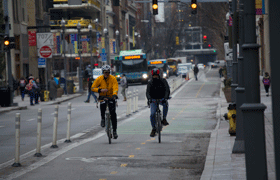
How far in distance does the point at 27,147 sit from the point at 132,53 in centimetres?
4238

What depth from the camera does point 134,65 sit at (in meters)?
55.0

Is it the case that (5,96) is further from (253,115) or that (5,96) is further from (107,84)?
(253,115)

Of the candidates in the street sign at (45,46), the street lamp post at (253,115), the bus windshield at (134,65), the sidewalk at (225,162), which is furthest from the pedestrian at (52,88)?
the street lamp post at (253,115)

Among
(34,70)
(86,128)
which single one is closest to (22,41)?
(34,70)

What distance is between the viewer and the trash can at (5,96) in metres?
30.5

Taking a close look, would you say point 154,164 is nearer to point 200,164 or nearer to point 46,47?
point 200,164

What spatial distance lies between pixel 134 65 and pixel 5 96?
25659mm

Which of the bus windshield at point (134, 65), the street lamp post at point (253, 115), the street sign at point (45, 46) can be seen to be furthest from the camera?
the bus windshield at point (134, 65)

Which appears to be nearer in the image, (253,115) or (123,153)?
(253,115)

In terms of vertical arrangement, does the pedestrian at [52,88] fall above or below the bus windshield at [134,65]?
below

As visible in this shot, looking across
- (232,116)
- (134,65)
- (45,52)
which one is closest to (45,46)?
(45,52)

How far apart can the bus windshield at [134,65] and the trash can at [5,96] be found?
25159 mm

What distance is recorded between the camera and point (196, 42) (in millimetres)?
184375

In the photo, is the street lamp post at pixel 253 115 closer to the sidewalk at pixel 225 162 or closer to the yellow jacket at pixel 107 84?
the sidewalk at pixel 225 162
